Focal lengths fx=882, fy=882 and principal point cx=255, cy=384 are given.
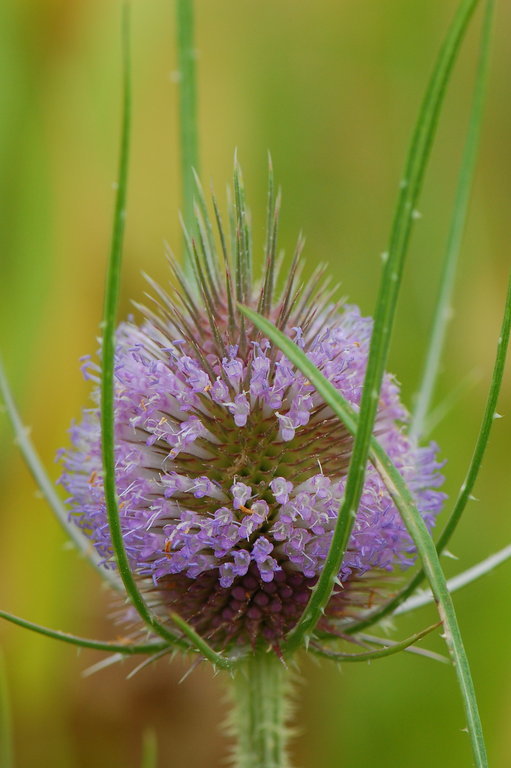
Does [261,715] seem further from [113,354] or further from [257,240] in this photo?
[257,240]

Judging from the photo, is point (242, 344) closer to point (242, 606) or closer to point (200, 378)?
point (200, 378)

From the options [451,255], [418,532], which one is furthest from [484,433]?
[451,255]

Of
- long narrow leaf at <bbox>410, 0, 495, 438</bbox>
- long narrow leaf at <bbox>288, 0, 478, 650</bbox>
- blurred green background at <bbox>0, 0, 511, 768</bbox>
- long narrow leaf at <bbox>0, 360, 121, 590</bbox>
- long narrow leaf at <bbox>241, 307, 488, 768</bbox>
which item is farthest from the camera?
blurred green background at <bbox>0, 0, 511, 768</bbox>

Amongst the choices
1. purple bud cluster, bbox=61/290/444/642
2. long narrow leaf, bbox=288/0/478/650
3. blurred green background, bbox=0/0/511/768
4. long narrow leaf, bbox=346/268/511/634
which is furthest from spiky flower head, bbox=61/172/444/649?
blurred green background, bbox=0/0/511/768

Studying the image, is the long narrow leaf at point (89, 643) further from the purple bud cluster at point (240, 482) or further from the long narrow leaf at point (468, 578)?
the long narrow leaf at point (468, 578)

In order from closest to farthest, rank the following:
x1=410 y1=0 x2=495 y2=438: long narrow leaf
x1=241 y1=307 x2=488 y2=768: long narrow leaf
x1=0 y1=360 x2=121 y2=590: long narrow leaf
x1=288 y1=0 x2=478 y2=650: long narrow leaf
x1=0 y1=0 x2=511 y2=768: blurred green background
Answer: x1=288 y1=0 x2=478 y2=650: long narrow leaf → x1=241 y1=307 x2=488 y2=768: long narrow leaf → x1=0 y1=360 x2=121 y2=590: long narrow leaf → x1=410 y1=0 x2=495 y2=438: long narrow leaf → x1=0 y1=0 x2=511 y2=768: blurred green background

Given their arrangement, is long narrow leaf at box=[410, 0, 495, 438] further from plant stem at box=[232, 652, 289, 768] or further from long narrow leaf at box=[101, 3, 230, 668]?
long narrow leaf at box=[101, 3, 230, 668]

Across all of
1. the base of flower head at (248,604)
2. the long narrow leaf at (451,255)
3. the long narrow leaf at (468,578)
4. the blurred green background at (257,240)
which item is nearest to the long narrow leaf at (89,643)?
the base of flower head at (248,604)
